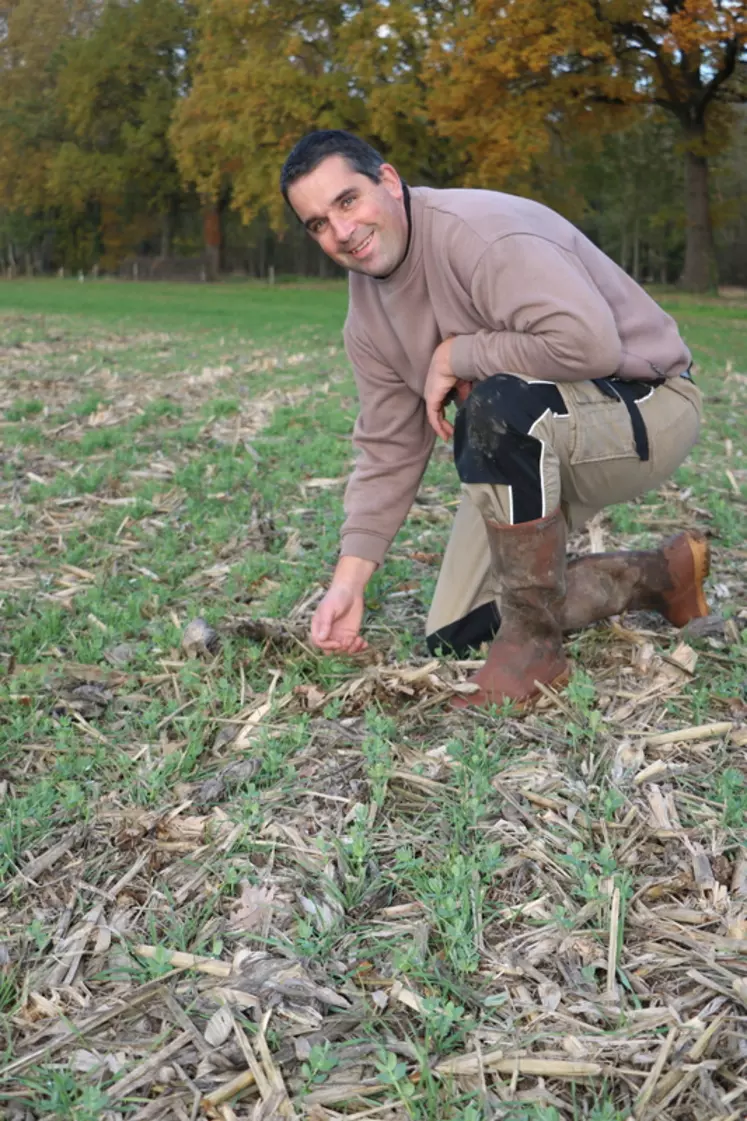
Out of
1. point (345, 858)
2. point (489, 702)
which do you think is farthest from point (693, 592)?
point (345, 858)

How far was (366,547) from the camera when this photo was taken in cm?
407

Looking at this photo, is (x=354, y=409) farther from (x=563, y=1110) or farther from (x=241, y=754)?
(x=563, y=1110)

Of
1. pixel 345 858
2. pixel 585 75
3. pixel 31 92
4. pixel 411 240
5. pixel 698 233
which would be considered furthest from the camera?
pixel 31 92

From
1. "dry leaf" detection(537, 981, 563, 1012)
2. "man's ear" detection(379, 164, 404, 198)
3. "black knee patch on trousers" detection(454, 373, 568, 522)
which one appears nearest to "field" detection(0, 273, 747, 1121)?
"dry leaf" detection(537, 981, 563, 1012)

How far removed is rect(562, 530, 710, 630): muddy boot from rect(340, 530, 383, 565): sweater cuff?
703 mm

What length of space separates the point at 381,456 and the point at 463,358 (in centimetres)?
69

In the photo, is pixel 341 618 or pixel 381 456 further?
pixel 381 456

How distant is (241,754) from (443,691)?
701mm

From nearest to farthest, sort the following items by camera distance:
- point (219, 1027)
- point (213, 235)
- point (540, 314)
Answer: point (219, 1027)
point (540, 314)
point (213, 235)

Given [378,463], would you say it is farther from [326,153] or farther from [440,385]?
[326,153]

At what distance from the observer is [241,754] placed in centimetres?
325

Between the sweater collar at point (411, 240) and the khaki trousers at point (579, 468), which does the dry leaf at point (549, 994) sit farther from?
the sweater collar at point (411, 240)

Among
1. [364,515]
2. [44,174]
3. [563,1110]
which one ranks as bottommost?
[563,1110]

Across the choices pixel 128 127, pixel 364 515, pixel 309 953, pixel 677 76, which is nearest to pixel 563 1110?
pixel 309 953
